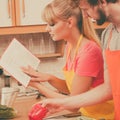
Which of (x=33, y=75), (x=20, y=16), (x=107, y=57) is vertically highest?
(x=20, y=16)

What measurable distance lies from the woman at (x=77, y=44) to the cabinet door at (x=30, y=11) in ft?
1.69

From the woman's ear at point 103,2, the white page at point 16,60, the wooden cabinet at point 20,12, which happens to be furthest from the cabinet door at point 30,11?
the woman's ear at point 103,2

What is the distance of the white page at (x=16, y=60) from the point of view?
1.77m

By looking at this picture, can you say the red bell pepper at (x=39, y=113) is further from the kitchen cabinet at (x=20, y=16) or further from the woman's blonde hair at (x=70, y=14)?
the kitchen cabinet at (x=20, y=16)

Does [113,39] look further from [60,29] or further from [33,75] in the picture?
[33,75]

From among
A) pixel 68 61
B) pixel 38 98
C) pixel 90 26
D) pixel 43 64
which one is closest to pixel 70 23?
pixel 90 26

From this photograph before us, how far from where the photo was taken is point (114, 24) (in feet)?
4.70

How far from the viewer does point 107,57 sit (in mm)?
1481

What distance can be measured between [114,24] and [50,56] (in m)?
1.25

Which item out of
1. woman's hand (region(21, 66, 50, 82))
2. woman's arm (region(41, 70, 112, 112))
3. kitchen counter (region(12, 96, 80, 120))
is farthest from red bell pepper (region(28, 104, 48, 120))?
woman's hand (region(21, 66, 50, 82))

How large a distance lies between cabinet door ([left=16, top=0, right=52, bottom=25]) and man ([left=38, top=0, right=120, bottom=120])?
854 millimetres

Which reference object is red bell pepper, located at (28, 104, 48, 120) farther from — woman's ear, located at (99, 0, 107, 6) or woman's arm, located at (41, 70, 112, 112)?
woman's ear, located at (99, 0, 107, 6)

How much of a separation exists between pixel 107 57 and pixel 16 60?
1.72ft

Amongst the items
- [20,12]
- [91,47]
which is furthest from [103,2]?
[20,12]
